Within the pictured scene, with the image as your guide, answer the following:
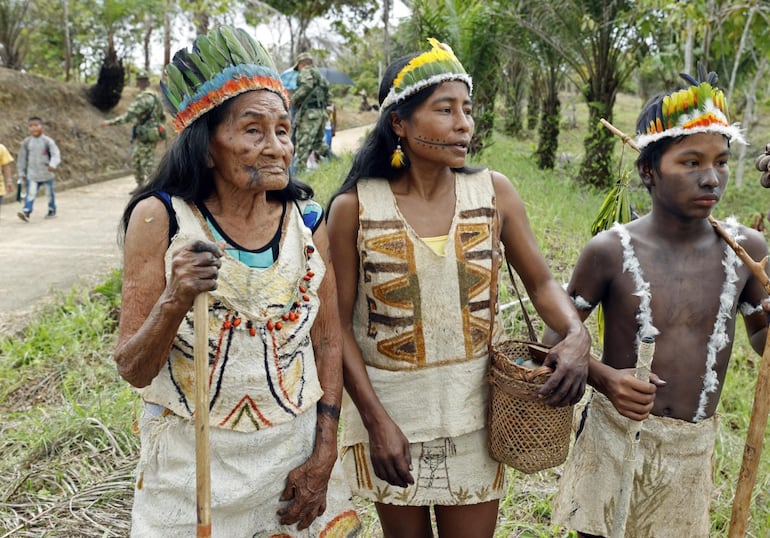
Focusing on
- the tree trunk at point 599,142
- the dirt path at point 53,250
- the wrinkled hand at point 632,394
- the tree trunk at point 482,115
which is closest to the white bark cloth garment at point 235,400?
the wrinkled hand at point 632,394

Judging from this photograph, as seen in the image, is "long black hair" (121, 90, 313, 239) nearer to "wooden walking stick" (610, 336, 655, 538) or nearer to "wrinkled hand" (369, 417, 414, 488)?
"wrinkled hand" (369, 417, 414, 488)

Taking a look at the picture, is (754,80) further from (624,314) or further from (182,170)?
(182,170)

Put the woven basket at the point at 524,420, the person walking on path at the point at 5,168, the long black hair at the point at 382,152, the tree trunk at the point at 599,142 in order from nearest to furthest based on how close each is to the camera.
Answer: the woven basket at the point at 524,420 → the long black hair at the point at 382,152 → the person walking on path at the point at 5,168 → the tree trunk at the point at 599,142

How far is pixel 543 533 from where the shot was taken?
2.84 metres

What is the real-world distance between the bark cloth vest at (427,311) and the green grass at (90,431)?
2.40ft

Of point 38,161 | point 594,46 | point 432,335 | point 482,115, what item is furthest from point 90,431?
point 594,46

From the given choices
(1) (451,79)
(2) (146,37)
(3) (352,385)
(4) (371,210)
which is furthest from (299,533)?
(2) (146,37)

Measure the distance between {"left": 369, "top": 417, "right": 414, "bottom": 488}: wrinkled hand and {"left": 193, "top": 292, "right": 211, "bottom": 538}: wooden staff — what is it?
2.08 feet

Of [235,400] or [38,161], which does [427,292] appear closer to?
[235,400]

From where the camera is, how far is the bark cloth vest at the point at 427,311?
201 centimetres

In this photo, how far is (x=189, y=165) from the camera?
167 centimetres

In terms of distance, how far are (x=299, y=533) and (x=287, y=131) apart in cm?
105

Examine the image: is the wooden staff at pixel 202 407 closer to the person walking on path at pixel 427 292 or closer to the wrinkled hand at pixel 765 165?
the person walking on path at pixel 427 292

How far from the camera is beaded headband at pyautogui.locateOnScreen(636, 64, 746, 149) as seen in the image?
1.95m
